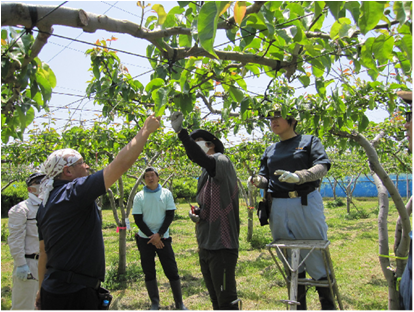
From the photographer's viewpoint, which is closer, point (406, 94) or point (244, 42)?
point (406, 94)

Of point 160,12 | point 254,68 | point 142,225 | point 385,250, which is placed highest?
point 160,12

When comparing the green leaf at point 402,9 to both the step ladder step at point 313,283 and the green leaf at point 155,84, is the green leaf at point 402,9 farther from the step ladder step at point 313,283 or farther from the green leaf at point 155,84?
the step ladder step at point 313,283

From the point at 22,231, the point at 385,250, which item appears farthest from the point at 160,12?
the point at 385,250

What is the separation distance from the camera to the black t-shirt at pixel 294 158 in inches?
95.3

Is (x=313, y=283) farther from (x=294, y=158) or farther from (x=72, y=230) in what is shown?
(x=72, y=230)

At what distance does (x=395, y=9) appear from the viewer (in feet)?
3.88

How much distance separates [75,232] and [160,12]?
122 centimetres

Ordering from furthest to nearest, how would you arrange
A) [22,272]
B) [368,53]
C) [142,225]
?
1. [142,225]
2. [22,272]
3. [368,53]

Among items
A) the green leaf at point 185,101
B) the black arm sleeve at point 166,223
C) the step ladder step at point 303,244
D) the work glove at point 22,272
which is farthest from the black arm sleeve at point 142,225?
the green leaf at point 185,101

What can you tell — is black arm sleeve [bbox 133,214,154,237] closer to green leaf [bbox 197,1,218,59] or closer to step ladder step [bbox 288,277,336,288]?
step ladder step [bbox 288,277,336,288]

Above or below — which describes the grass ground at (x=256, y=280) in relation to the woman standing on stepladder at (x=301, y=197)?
below

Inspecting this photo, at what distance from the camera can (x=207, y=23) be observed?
1076mm

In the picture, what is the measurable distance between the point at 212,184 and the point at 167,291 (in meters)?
2.68

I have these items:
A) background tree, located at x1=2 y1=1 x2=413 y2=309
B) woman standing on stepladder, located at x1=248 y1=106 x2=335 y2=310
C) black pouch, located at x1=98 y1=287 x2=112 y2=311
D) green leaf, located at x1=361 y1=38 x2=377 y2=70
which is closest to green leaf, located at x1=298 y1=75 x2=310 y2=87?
background tree, located at x1=2 y1=1 x2=413 y2=309
